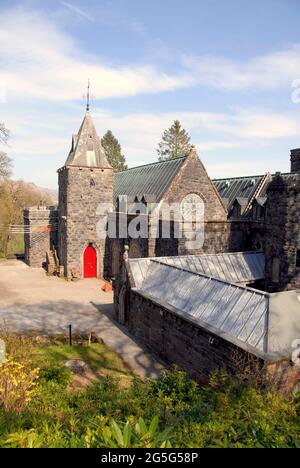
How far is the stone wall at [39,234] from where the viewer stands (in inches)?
1286

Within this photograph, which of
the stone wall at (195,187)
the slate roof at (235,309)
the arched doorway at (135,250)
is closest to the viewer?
the slate roof at (235,309)

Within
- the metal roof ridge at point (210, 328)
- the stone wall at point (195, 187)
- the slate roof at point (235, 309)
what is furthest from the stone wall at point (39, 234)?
the metal roof ridge at point (210, 328)

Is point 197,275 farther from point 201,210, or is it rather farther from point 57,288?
point 57,288

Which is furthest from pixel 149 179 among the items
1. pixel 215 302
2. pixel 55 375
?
pixel 55 375

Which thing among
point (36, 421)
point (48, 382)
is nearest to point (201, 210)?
point (48, 382)

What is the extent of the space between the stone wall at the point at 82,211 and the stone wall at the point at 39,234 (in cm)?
454

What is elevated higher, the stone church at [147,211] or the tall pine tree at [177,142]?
the tall pine tree at [177,142]

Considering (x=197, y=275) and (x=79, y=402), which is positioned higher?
(x=197, y=275)

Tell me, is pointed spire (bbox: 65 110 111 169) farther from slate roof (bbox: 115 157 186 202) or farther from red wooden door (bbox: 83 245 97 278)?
red wooden door (bbox: 83 245 97 278)

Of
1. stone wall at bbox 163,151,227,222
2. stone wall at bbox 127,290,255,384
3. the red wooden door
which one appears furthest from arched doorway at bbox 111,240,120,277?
stone wall at bbox 127,290,255,384

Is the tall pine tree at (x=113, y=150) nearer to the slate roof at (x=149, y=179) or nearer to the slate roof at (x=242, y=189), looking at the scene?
the slate roof at (x=149, y=179)

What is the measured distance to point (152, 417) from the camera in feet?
19.1

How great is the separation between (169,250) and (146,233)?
2.32 meters

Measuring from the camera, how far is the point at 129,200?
27578mm
